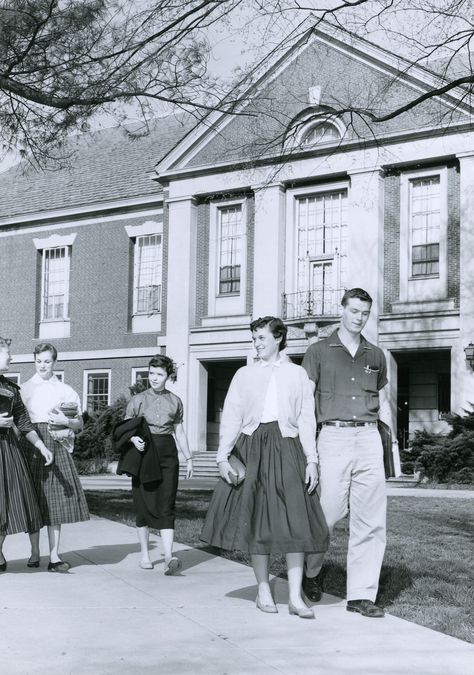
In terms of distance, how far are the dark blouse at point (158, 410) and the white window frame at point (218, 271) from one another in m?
19.4

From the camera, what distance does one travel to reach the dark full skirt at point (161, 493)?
8.41 m

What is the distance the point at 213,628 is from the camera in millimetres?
5996

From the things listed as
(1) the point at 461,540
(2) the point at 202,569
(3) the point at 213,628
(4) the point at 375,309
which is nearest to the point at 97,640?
(3) the point at 213,628

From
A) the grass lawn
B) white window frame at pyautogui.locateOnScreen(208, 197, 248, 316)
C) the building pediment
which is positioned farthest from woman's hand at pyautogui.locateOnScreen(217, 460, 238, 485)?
white window frame at pyautogui.locateOnScreen(208, 197, 248, 316)

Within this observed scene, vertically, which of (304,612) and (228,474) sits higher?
(228,474)

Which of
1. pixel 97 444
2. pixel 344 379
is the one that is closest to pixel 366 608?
pixel 344 379

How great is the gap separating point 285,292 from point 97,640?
72.0 ft

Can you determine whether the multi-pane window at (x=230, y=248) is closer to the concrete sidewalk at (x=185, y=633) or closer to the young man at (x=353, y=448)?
the concrete sidewalk at (x=185, y=633)

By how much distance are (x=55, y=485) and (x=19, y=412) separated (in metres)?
0.71

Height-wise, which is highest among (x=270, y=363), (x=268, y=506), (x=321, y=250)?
(x=321, y=250)

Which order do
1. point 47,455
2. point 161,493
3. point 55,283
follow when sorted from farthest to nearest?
point 55,283 → point 161,493 → point 47,455

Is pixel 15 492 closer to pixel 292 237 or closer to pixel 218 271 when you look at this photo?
pixel 292 237

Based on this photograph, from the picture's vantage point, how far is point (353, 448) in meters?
6.68

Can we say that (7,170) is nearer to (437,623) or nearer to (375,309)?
(375,309)
